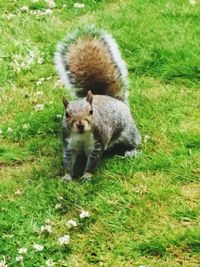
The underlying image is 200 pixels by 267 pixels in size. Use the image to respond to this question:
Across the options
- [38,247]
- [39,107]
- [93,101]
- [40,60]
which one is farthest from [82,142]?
[40,60]

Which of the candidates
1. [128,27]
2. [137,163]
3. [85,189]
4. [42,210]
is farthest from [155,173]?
[128,27]

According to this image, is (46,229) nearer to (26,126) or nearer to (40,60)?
(26,126)

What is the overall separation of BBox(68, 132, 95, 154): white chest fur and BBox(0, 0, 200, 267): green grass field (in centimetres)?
18

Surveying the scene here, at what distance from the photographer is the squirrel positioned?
379cm

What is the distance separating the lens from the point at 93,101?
4.08 m

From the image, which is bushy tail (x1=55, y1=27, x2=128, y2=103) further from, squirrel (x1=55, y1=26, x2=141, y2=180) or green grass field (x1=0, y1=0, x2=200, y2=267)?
green grass field (x1=0, y1=0, x2=200, y2=267)

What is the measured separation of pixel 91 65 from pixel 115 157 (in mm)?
609

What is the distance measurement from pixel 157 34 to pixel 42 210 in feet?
7.93

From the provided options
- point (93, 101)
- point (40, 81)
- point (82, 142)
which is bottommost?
point (40, 81)

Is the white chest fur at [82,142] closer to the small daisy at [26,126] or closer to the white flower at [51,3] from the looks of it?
the small daisy at [26,126]

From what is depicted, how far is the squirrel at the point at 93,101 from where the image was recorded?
3793mm

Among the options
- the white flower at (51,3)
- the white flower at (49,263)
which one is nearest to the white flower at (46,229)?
the white flower at (49,263)

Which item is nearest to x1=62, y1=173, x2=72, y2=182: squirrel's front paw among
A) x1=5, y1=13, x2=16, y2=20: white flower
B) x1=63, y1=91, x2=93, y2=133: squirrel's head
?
x1=63, y1=91, x2=93, y2=133: squirrel's head

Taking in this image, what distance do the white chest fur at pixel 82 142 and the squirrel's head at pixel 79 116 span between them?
9cm
